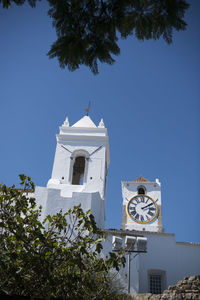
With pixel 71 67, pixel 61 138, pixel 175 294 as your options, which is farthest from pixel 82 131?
pixel 71 67

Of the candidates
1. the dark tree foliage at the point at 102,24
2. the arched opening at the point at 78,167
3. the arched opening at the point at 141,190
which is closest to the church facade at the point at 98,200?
the arched opening at the point at 78,167

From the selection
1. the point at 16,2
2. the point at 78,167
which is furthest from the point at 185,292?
the point at 78,167

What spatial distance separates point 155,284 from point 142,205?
49.1 ft

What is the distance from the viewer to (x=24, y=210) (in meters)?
5.85

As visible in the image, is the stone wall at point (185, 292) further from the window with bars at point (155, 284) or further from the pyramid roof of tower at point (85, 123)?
the pyramid roof of tower at point (85, 123)

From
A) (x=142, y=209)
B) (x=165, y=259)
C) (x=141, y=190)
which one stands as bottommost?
(x=165, y=259)

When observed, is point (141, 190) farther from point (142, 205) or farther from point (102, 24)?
point (102, 24)

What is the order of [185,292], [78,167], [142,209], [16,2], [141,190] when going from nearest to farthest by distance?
1. [16,2]
2. [185,292]
3. [78,167]
4. [142,209]
5. [141,190]

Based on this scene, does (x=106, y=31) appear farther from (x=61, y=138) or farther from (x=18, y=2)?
(x=61, y=138)

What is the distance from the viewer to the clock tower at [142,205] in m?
29.0

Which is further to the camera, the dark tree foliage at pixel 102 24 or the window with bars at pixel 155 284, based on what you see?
the window with bars at pixel 155 284

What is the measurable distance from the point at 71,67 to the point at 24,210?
10.2 feet

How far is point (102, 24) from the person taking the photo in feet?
13.8

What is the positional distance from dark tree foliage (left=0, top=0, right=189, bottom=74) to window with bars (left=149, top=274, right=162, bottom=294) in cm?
1458
